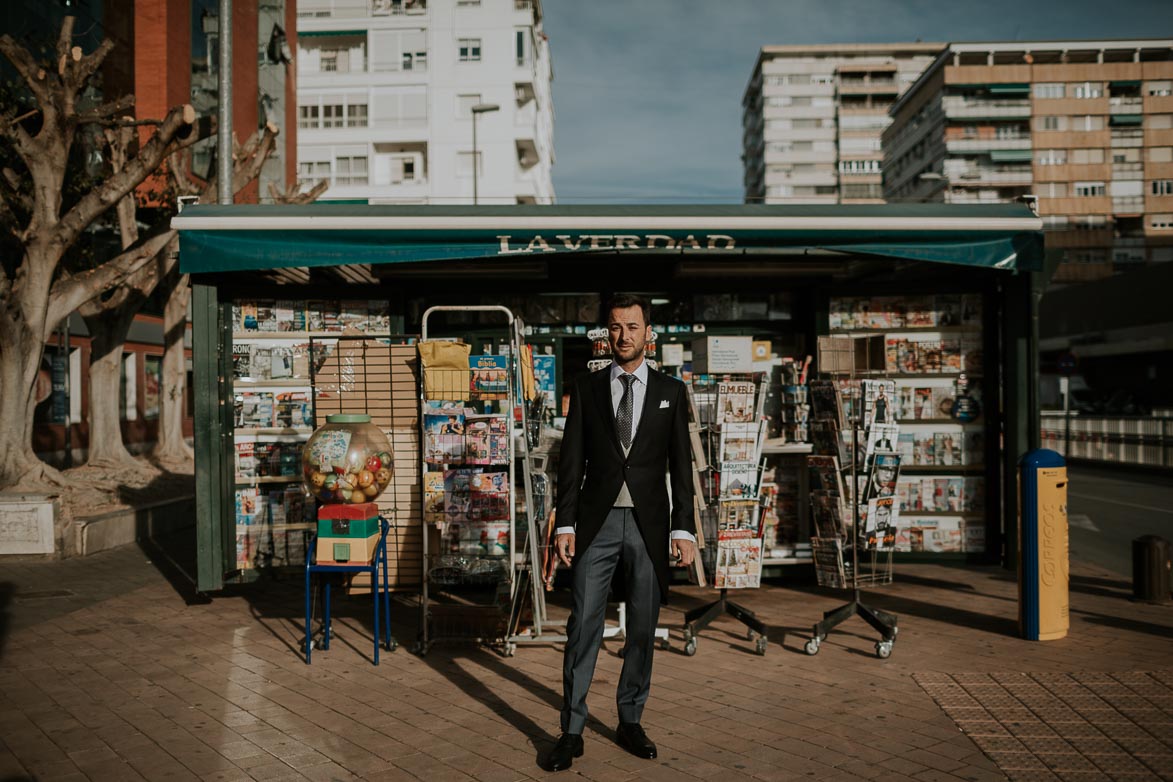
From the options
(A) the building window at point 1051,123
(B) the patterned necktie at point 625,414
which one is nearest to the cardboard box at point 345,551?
(B) the patterned necktie at point 625,414

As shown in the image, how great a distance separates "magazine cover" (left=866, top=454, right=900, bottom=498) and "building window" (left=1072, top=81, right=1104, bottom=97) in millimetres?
78423

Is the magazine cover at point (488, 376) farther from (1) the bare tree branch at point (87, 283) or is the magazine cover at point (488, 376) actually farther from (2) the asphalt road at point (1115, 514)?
(1) the bare tree branch at point (87, 283)

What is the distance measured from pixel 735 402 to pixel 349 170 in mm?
44962

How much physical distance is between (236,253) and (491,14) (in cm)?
4438

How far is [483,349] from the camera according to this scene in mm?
8617

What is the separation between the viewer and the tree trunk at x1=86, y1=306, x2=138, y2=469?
15.7 metres

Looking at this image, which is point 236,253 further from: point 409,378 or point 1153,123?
point 1153,123

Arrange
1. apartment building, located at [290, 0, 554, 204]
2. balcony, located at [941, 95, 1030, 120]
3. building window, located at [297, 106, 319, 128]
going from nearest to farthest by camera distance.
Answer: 1. apartment building, located at [290, 0, 554, 204]
2. building window, located at [297, 106, 319, 128]
3. balcony, located at [941, 95, 1030, 120]

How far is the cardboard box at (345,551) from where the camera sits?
600cm

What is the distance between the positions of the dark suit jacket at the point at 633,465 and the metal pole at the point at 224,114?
7.37 meters

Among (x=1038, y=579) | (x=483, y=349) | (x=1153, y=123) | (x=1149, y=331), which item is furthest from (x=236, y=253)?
(x=1153, y=123)

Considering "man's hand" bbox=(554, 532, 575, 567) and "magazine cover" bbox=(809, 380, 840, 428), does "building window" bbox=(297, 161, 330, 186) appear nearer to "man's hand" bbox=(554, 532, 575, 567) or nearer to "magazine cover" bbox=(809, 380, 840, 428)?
"magazine cover" bbox=(809, 380, 840, 428)

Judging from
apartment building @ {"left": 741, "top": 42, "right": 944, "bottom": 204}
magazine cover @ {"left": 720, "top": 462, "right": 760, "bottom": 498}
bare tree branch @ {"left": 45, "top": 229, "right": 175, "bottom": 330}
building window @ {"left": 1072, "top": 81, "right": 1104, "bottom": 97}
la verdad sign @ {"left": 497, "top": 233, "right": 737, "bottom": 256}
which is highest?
apartment building @ {"left": 741, "top": 42, "right": 944, "bottom": 204}

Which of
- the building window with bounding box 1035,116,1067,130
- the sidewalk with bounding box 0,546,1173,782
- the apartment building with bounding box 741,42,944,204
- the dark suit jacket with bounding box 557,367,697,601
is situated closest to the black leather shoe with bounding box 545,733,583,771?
the sidewalk with bounding box 0,546,1173,782
